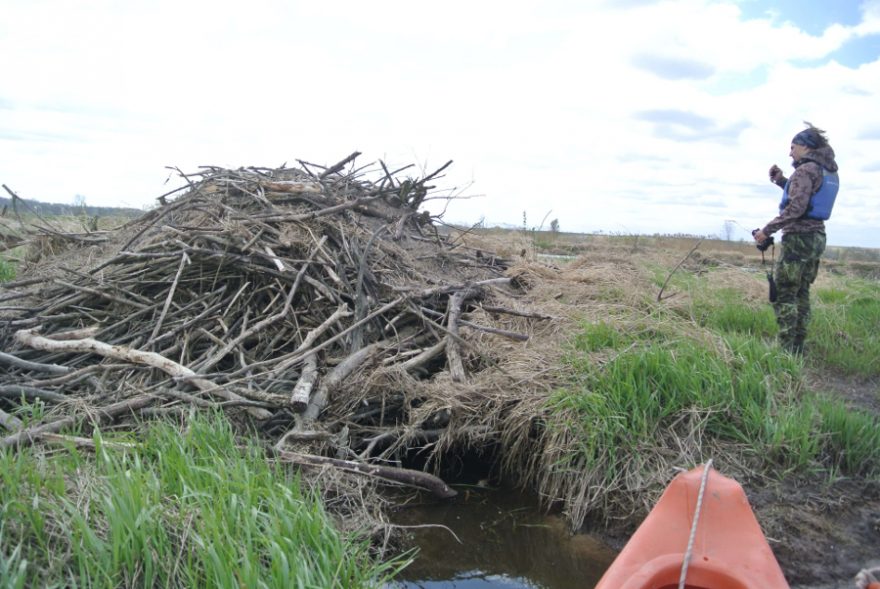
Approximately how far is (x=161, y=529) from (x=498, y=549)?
2.16m

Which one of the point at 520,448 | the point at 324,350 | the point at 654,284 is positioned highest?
the point at 654,284

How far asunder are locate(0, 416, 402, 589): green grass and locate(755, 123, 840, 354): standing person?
4.29 metres

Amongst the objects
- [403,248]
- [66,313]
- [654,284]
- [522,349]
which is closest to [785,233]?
[654,284]

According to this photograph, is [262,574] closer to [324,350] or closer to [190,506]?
[190,506]

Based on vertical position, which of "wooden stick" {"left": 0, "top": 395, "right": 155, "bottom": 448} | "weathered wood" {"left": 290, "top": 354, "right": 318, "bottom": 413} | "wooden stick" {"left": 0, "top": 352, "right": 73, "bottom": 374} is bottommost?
"wooden stick" {"left": 0, "top": 395, "right": 155, "bottom": 448}

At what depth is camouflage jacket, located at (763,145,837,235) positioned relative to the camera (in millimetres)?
5336

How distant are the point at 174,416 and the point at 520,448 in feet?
7.75

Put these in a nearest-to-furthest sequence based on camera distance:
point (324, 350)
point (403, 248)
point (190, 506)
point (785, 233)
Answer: point (190, 506)
point (324, 350)
point (785, 233)
point (403, 248)

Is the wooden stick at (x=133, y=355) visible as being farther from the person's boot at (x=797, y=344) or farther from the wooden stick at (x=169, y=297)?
the person's boot at (x=797, y=344)

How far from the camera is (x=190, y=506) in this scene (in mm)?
2768

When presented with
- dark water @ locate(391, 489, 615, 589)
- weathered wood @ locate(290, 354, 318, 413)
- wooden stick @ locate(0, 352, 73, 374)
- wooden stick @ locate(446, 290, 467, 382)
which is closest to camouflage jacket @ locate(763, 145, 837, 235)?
wooden stick @ locate(446, 290, 467, 382)

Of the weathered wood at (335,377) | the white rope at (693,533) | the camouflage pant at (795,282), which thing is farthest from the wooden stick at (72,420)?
the camouflage pant at (795,282)

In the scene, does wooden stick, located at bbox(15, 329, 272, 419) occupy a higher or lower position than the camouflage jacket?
lower

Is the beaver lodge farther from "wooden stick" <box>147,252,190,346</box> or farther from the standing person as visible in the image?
the standing person
